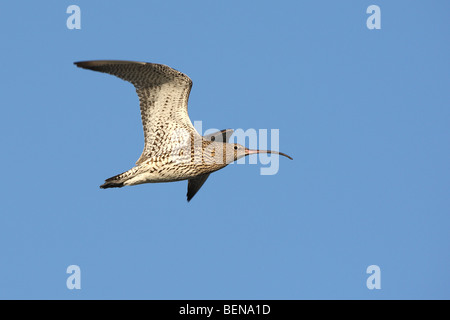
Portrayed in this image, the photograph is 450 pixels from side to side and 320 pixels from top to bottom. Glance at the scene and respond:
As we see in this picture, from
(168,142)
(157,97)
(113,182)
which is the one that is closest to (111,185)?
(113,182)

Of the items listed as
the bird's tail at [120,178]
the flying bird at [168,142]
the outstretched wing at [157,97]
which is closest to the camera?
the outstretched wing at [157,97]

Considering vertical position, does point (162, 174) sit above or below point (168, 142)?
below

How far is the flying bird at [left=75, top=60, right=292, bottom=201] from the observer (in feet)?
51.6

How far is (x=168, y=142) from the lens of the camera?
52.7ft

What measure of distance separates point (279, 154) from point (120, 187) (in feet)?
12.4

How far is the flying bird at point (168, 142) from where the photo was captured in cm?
1573

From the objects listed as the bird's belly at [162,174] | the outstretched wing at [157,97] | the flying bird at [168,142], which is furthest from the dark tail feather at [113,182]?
the outstretched wing at [157,97]

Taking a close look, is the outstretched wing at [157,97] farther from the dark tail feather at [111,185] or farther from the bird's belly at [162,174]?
the dark tail feather at [111,185]

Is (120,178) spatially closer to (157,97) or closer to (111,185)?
(111,185)

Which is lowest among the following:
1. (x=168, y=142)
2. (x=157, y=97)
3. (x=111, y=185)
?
(x=111, y=185)

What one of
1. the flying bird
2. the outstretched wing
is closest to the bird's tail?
the flying bird

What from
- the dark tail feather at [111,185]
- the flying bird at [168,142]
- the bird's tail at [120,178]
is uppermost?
the flying bird at [168,142]

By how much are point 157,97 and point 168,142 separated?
98 centimetres
